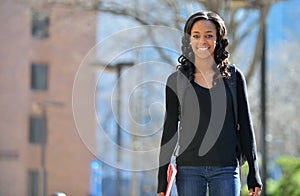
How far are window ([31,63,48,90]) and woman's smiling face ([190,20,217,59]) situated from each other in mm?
39429

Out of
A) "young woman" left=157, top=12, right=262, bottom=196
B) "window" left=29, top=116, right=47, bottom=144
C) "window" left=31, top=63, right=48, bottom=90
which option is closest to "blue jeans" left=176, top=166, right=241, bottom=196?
"young woman" left=157, top=12, right=262, bottom=196

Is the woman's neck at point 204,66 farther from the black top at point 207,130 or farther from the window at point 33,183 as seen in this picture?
the window at point 33,183

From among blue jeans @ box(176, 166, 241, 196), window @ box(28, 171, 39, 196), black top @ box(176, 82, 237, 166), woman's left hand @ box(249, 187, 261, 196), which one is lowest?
window @ box(28, 171, 39, 196)

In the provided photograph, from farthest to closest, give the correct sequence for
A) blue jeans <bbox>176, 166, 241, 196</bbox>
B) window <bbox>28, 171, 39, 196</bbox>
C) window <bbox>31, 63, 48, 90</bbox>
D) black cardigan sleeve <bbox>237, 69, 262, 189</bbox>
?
window <bbox>28, 171, 39, 196</bbox>, window <bbox>31, 63, 48, 90</bbox>, black cardigan sleeve <bbox>237, 69, 262, 189</bbox>, blue jeans <bbox>176, 166, 241, 196</bbox>

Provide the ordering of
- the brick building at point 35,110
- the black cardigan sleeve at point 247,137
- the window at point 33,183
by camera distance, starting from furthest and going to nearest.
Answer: the window at point 33,183 < the brick building at point 35,110 < the black cardigan sleeve at point 247,137

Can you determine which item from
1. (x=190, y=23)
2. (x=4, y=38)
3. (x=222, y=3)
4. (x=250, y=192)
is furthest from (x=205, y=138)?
(x=4, y=38)

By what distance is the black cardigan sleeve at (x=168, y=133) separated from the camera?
16.2 ft

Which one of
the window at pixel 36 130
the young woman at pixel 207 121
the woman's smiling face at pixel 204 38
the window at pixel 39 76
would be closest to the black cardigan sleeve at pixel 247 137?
the young woman at pixel 207 121

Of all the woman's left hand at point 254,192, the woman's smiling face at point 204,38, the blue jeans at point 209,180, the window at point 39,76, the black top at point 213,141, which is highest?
the window at point 39,76

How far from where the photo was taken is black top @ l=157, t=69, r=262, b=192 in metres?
4.84

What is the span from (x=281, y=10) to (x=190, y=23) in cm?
4872

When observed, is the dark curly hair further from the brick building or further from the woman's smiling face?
the brick building

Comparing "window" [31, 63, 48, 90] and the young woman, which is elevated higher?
"window" [31, 63, 48, 90]

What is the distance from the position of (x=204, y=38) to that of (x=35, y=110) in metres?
38.3
